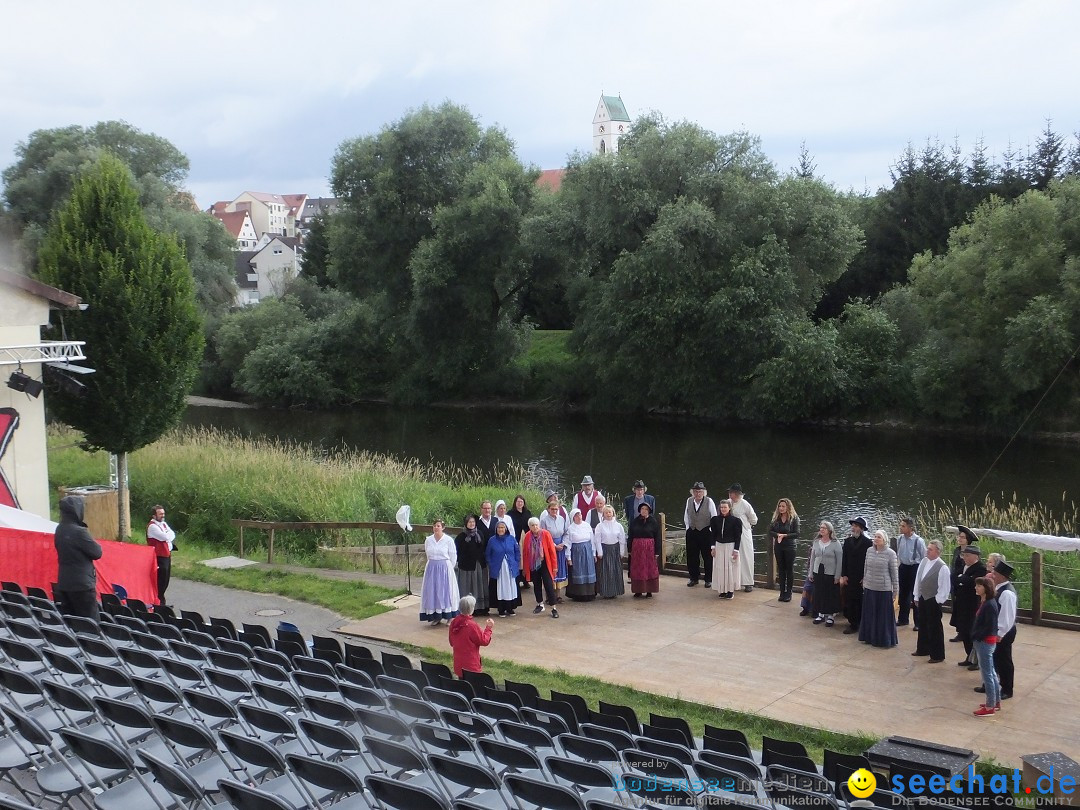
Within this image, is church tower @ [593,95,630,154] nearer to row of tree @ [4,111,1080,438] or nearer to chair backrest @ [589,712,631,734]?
row of tree @ [4,111,1080,438]

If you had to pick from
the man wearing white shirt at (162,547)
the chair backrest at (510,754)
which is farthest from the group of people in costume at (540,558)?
the chair backrest at (510,754)

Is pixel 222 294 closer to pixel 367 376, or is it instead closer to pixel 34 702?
pixel 367 376

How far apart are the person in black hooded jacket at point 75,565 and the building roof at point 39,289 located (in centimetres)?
776

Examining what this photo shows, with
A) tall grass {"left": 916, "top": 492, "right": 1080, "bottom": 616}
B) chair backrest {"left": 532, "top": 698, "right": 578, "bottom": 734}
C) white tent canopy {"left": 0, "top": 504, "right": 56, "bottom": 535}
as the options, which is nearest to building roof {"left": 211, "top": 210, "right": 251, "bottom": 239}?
tall grass {"left": 916, "top": 492, "right": 1080, "bottom": 616}

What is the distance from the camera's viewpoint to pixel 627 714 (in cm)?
754

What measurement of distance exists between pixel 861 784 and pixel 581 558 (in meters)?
8.03

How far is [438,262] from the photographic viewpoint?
159 feet

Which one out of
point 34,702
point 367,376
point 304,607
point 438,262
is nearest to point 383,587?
point 304,607

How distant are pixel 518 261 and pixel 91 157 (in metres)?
19.6

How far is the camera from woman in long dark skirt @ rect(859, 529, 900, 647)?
1180 centimetres

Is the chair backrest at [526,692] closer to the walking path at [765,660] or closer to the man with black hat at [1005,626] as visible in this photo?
the walking path at [765,660]

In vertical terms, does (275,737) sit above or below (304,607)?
above

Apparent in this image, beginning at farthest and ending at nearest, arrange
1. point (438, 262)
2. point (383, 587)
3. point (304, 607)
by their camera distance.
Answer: point (438, 262) < point (383, 587) < point (304, 607)

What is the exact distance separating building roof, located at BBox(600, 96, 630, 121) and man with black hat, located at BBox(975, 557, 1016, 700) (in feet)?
459
